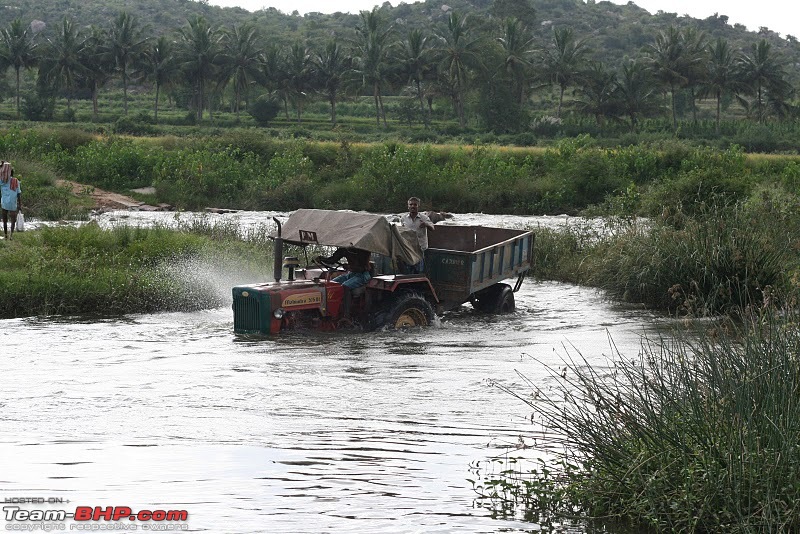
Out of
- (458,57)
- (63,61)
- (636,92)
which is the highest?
(458,57)

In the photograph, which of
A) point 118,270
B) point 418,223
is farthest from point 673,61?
point 418,223

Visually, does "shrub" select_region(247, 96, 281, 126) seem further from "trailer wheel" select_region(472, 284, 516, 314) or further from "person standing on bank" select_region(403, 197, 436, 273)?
"person standing on bank" select_region(403, 197, 436, 273)

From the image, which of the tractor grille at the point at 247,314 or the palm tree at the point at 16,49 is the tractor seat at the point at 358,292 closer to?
the tractor grille at the point at 247,314

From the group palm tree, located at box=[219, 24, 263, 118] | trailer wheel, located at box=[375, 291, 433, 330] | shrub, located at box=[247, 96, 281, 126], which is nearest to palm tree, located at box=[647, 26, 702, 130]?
shrub, located at box=[247, 96, 281, 126]

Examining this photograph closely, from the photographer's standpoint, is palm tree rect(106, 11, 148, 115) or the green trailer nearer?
the green trailer

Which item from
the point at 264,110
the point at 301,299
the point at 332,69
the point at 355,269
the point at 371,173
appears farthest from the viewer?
the point at 332,69

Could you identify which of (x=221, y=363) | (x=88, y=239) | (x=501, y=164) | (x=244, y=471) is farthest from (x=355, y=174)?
(x=244, y=471)

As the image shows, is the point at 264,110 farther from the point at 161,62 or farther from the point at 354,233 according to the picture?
the point at 354,233

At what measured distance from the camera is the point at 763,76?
79938mm

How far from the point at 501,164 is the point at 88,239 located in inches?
886

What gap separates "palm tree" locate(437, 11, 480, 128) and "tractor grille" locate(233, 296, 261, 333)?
68.4 meters

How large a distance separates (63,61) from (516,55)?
1381 inches

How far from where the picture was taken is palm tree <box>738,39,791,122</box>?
79.2 meters

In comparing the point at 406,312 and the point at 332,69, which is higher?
the point at 332,69
